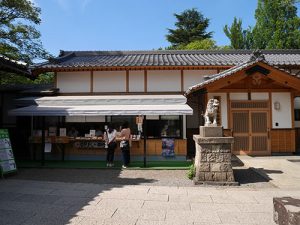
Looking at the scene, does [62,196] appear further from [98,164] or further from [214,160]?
Answer: [98,164]

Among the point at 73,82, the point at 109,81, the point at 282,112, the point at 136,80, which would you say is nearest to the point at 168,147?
the point at 136,80

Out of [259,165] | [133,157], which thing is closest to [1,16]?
[133,157]

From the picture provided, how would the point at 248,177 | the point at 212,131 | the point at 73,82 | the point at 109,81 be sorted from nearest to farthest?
the point at 212,131 → the point at 248,177 → the point at 109,81 → the point at 73,82

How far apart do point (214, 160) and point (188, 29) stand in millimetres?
39025

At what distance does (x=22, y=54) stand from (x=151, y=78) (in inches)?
405

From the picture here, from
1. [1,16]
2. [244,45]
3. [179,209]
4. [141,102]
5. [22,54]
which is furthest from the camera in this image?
[244,45]

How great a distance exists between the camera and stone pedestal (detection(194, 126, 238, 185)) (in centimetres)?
941

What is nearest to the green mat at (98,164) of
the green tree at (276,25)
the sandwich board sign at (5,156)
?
the sandwich board sign at (5,156)

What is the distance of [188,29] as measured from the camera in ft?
149

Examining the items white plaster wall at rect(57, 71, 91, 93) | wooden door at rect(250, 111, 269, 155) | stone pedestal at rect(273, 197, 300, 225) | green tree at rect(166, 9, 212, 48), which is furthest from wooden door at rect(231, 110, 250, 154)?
green tree at rect(166, 9, 212, 48)

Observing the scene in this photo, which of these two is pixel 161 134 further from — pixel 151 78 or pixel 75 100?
pixel 75 100

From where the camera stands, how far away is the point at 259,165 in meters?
11.8

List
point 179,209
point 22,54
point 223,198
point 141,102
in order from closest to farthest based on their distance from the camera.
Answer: point 179,209, point 223,198, point 141,102, point 22,54

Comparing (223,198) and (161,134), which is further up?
(161,134)
